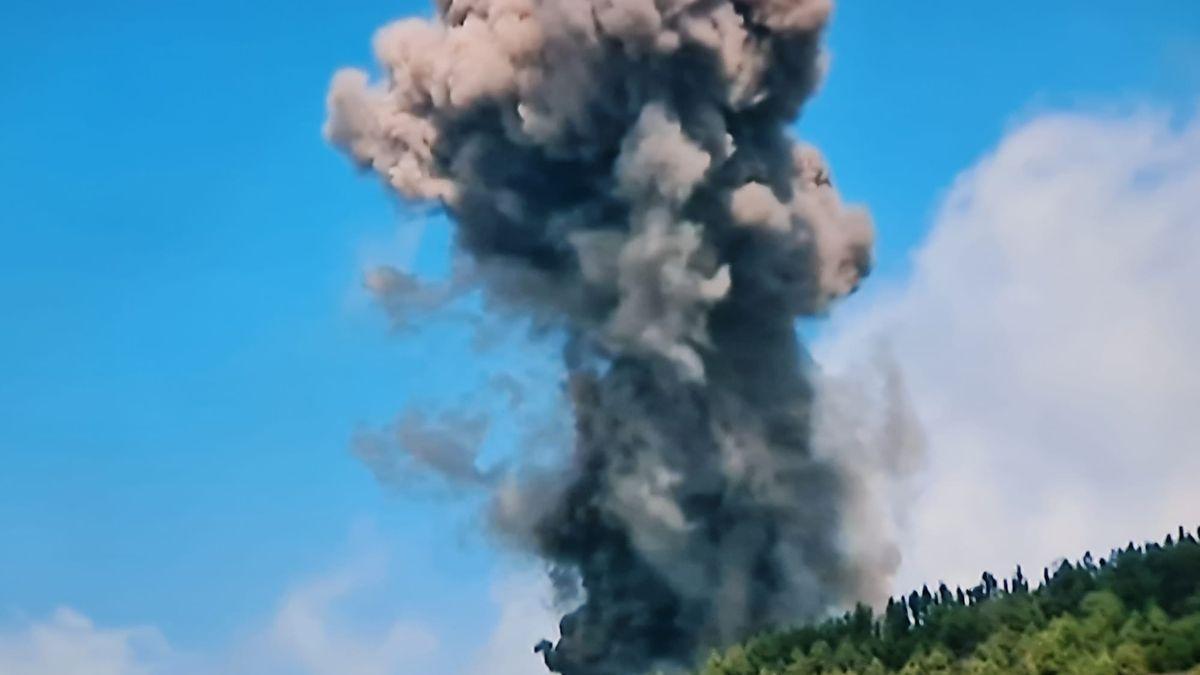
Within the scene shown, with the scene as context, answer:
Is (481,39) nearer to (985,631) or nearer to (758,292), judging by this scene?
(758,292)

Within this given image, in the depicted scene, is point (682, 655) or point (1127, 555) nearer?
point (682, 655)

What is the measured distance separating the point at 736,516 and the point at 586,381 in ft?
37.4

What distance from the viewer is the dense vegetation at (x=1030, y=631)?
97.4 m

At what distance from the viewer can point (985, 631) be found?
109750mm

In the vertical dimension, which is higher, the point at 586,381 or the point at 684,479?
the point at 586,381

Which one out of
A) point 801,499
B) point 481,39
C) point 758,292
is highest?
point 481,39

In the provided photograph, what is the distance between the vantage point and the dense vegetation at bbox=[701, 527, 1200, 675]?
97438mm

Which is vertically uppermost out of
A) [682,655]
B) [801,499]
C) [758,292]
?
[758,292]

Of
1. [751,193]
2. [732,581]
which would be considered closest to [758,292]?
[751,193]

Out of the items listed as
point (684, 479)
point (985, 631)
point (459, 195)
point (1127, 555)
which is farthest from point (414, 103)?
point (1127, 555)

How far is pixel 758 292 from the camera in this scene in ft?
360

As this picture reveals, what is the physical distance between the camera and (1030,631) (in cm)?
10350

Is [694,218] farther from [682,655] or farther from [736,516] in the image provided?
[682,655]

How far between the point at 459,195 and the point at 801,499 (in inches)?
1015
